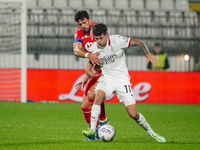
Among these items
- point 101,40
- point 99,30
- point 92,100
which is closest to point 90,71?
point 92,100

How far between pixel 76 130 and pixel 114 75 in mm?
1705

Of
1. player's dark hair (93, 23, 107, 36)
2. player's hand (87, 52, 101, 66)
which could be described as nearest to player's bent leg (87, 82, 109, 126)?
player's hand (87, 52, 101, 66)

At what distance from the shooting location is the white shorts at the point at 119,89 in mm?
6312

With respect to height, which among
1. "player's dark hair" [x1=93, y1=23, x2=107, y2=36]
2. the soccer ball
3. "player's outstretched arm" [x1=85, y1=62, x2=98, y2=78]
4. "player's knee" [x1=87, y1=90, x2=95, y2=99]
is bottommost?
the soccer ball

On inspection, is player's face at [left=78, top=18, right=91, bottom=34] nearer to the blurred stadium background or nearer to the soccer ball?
the soccer ball

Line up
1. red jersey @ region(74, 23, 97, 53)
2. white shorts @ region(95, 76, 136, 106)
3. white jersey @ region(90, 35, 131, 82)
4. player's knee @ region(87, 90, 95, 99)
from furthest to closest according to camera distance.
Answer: red jersey @ region(74, 23, 97, 53) → player's knee @ region(87, 90, 95, 99) → white jersey @ region(90, 35, 131, 82) → white shorts @ region(95, 76, 136, 106)

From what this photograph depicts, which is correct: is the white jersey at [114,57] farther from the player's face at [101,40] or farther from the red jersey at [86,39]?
the red jersey at [86,39]

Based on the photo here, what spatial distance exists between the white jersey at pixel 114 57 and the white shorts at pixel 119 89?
0.08 metres

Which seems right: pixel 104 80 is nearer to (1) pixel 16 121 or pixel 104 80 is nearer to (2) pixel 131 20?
(1) pixel 16 121

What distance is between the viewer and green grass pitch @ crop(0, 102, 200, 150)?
19.1ft

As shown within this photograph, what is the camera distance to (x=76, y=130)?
25.4 ft

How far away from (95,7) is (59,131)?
13.5m

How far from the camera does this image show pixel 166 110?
1235cm

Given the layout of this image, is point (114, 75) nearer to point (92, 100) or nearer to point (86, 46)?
point (92, 100)
